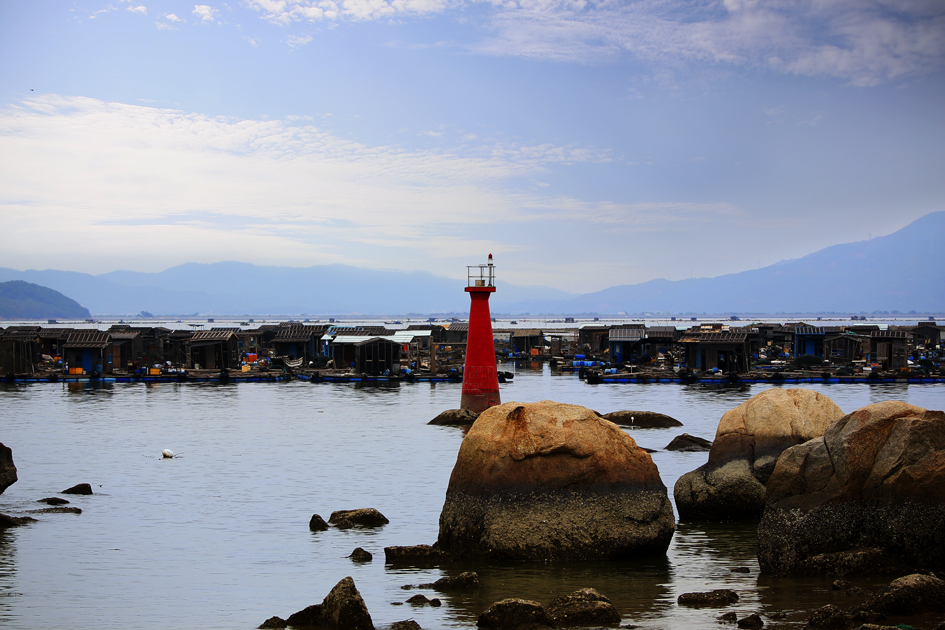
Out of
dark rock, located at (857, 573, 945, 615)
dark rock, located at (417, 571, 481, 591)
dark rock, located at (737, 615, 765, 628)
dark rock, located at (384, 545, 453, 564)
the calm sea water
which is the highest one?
dark rock, located at (857, 573, 945, 615)

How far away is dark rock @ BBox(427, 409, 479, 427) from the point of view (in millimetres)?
37575

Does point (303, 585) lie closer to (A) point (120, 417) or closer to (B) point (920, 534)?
(B) point (920, 534)

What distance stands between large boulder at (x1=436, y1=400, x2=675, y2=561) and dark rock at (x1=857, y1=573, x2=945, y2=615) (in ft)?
14.5

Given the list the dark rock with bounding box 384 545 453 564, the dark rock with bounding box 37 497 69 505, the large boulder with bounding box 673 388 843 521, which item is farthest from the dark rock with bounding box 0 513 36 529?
the large boulder with bounding box 673 388 843 521

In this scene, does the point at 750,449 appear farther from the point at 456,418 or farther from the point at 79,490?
the point at 456,418

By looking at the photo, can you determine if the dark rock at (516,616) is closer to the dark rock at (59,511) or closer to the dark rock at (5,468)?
the dark rock at (59,511)

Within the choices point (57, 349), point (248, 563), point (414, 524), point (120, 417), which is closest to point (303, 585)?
point (248, 563)

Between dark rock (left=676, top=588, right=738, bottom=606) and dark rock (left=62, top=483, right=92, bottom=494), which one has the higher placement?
dark rock (left=676, top=588, right=738, bottom=606)

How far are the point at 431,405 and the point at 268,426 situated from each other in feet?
36.3

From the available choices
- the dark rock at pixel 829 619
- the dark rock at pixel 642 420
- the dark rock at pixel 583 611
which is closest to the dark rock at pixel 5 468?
the dark rock at pixel 583 611

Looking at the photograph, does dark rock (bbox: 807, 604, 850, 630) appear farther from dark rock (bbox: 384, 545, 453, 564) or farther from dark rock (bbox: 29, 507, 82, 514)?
dark rock (bbox: 29, 507, 82, 514)

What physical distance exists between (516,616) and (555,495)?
353 cm

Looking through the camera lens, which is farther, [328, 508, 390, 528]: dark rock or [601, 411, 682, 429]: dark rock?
[601, 411, 682, 429]: dark rock

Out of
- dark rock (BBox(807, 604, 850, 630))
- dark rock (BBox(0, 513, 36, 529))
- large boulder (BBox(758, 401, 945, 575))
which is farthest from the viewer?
dark rock (BBox(0, 513, 36, 529))
